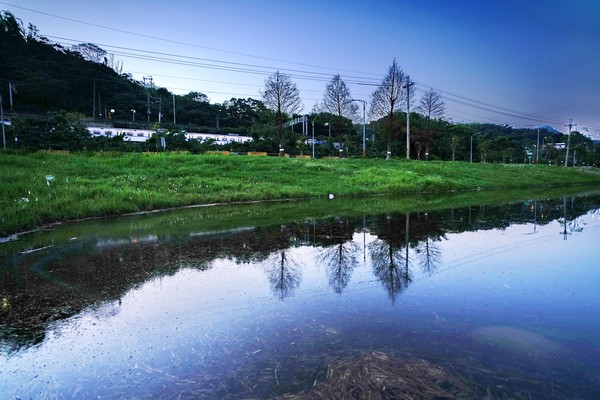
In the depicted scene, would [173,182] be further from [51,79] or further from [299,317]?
[51,79]

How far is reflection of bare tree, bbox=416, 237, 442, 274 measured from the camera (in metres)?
6.16

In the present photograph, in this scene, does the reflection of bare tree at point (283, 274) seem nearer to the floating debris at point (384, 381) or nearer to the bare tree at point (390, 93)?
the floating debris at point (384, 381)

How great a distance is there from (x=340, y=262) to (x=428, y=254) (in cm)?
180

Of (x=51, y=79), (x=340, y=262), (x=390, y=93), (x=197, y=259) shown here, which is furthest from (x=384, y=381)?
(x=51, y=79)

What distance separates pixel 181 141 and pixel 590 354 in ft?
113

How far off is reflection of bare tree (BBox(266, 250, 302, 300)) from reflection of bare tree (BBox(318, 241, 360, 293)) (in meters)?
0.53

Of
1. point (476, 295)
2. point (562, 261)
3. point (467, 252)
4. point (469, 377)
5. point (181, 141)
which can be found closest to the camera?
point (469, 377)

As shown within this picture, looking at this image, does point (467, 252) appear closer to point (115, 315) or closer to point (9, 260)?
point (115, 315)

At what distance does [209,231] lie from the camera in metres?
9.59

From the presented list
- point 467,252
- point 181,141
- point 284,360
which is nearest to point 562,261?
point 467,252

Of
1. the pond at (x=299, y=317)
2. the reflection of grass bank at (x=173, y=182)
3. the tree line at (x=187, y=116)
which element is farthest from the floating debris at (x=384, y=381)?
the tree line at (x=187, y=116)

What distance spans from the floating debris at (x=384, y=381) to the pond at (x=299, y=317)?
1cm

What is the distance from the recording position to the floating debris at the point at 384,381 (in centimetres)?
275

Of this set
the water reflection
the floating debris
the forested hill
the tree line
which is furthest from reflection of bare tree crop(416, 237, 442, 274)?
the forested hill
